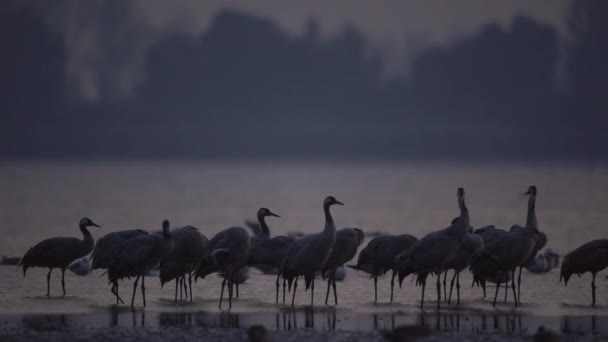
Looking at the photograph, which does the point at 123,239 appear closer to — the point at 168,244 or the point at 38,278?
the point at 168,244

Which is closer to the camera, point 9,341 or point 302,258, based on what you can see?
point 9,341

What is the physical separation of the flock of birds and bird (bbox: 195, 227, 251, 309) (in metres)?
0.02

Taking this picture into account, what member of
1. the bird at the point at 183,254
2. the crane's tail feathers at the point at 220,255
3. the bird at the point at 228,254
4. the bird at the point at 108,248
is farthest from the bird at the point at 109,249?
the crane's tail feathers at the point at 220,255

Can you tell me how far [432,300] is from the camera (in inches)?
876

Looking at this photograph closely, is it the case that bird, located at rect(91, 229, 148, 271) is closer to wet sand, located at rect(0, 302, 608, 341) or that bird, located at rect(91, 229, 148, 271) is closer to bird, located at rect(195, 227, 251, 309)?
wet sand, located at rect(0, 302, 608, 341)

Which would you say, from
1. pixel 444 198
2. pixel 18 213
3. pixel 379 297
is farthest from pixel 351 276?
pixel 444 198

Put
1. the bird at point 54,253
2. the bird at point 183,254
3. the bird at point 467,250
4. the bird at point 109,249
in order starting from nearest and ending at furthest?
the bird at point 467,250
the bird at point 109,249
the bird at point 183,254
the bird at point 54,253

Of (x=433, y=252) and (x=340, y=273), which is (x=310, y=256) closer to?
(x=433, y=252)

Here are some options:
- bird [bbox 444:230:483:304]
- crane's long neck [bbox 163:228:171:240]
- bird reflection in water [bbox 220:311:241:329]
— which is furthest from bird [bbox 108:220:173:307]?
bird [bbox 444:230:483:304]

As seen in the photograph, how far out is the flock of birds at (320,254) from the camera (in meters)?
20.4

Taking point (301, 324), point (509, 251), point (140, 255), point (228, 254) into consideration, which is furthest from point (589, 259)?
point (140, 255)

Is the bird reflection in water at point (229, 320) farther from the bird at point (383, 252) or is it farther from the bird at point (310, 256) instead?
the bird at point (383, 252)

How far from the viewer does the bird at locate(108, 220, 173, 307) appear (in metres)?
20.4

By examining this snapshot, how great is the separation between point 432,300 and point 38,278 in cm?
984
